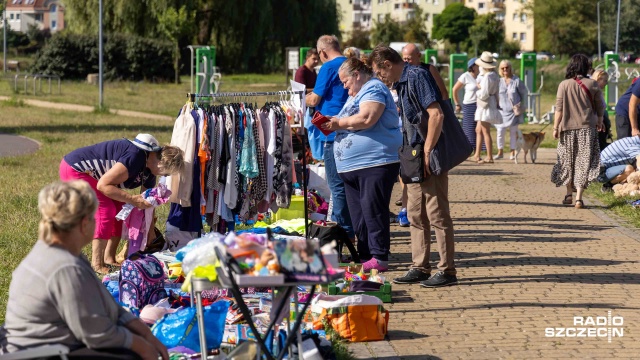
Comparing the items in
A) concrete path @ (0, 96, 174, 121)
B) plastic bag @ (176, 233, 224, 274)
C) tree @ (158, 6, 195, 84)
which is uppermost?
tree @ (158, 6, 195, 84)

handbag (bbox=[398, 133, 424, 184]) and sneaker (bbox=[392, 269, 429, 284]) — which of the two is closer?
handbag (bbox=[398, 133, 424, 184])

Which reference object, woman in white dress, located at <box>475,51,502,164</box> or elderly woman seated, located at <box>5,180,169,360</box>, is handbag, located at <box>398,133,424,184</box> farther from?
woman in white dress, located at <box>475,51,502,164</box>

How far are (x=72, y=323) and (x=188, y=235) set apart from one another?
180 inches

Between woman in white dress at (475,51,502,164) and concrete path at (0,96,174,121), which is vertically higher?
woman in white dress at (475,51,502,164)

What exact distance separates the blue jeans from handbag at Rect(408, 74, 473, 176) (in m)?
1.59

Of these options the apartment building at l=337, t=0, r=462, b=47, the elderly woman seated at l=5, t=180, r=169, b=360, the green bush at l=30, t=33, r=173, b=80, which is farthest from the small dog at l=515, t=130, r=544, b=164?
the apartment building at l=337, t=0, r=462, b=47

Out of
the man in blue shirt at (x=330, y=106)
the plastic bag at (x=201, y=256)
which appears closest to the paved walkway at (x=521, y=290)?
the man in blue shirt at (x=330, y=106)

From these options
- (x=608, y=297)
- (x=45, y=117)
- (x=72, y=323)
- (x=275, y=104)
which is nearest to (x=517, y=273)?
(x=608, y=297)

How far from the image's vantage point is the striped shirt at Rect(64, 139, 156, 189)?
26.5 ft

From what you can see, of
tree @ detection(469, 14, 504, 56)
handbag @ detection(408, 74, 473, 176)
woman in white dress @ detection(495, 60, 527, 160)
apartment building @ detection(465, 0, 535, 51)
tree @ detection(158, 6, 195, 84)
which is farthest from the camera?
apartment building @ detection(465, 0, 535, 51)

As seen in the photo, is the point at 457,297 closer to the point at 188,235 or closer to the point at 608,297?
the point at 608,297

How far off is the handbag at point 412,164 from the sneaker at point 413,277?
84 cm

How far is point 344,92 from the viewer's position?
9.77 meters

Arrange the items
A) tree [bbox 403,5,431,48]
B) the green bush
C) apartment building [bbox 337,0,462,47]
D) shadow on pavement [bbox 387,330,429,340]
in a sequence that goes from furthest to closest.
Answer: apartment building [bbox 337,0,462,47] → tree [bbox 403,5,431,48] → the green bush → shadow on pavement [bbox 387,330,429,340]
